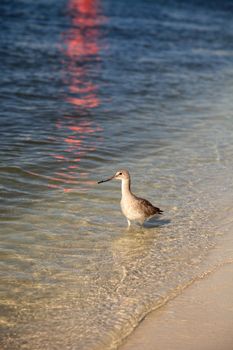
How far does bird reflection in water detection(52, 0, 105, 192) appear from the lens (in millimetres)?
13211

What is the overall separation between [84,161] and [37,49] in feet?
52.7

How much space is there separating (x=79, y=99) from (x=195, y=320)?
13.3 metres

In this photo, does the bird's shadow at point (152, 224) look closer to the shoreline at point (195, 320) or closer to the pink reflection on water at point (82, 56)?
the shoreline at point (195, 320)

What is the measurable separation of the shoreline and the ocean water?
0.53 feet

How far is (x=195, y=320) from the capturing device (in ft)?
22.3

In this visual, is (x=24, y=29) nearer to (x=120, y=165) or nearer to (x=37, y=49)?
(x=37, y=49)

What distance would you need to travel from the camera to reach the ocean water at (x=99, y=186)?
286 inches

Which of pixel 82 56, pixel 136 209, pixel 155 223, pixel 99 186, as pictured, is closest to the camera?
pixel 136 209

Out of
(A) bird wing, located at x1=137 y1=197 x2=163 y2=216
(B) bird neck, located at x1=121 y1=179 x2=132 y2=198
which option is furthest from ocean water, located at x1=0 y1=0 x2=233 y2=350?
(B) bird neck, located at x1=121 y1=179 x2=132 y2=198

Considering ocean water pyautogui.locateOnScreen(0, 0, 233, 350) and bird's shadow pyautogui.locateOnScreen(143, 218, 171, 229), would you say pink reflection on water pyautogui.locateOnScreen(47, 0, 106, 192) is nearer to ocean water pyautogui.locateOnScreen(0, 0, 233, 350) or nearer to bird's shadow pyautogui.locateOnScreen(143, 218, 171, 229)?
ocean water pyautogui.locateOnScreen(0, 0, 233, 350)

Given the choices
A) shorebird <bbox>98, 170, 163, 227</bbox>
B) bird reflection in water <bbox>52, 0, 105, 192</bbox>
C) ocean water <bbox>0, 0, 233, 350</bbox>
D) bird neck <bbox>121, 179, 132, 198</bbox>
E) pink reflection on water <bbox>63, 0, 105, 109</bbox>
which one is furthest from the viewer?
pink reflection on water <bbox>63, 0, 105, 109</bbox>

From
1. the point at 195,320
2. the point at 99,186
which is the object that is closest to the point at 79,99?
the point at 99,186

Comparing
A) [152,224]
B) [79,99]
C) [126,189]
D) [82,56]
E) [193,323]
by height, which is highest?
[82,56]

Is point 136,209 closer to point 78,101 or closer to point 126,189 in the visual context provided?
point 126,189
